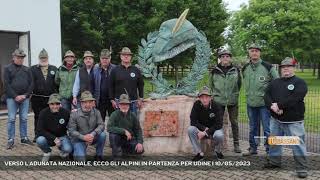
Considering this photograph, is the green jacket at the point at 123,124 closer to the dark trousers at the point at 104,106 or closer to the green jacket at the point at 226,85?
the dark trousers at the point at 104,106

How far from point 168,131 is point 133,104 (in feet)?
2.72

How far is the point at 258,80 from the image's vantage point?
7.57 m

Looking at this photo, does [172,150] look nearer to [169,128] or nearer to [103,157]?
[169,128]

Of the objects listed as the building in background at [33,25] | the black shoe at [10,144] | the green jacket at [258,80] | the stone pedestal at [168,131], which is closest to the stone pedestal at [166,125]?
the stone pedestal at [168,131]

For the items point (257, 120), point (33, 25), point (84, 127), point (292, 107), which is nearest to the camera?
point (292, 107)

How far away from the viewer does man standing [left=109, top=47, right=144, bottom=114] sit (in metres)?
8.02

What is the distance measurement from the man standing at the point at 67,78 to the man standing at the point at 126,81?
967mm

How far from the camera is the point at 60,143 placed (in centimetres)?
734

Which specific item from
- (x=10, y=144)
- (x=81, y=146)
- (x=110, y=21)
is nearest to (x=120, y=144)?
(x=81, y=146)

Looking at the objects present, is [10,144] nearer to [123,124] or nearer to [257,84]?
[123,124]

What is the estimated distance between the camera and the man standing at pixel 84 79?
820cm

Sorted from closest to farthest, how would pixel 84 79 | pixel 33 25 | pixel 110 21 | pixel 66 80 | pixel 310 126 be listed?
pixel 84 79
pixel 66 80
pixel 310 126
pixel 33 25
pixel 110 21

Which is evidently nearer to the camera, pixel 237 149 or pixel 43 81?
pixel 237 149

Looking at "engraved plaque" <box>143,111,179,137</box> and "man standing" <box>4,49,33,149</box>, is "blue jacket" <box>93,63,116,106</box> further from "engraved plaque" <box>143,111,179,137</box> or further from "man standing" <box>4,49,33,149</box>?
"man standing" <box>4,49,33,149</box>
